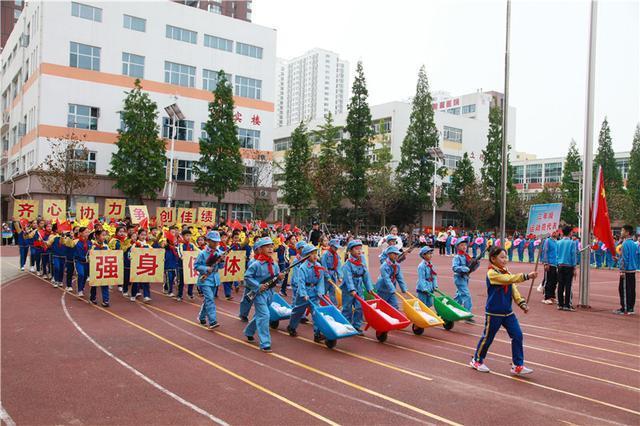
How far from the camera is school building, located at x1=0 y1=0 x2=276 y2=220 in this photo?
3688 centimetres

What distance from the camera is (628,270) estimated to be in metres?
13.4

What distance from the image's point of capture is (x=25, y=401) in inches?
244

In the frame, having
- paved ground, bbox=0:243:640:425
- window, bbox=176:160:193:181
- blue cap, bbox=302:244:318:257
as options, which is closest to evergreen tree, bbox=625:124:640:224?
window, bbox=176:160:193:181

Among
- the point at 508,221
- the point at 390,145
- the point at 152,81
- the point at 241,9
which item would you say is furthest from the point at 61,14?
the point at 241,9

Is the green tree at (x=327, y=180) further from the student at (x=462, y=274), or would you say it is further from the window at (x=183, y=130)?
the student at (x=462, y=274)

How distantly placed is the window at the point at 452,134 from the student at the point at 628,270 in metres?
52.4

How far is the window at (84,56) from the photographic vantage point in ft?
123

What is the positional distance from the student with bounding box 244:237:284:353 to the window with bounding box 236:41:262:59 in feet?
127

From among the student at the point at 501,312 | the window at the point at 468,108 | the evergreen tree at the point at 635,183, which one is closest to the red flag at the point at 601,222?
the student at the point at 501,312

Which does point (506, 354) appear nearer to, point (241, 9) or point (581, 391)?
point (581, 391)

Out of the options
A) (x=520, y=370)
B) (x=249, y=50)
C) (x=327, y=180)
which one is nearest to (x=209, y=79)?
(x=249, y=50)

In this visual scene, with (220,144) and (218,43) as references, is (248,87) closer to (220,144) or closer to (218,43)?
(218,43)

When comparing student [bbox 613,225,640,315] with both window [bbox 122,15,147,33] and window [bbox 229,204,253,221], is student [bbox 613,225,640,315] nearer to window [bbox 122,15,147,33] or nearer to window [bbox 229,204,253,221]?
window [bbox 229,204,253,221]

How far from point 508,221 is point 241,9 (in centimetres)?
6410
